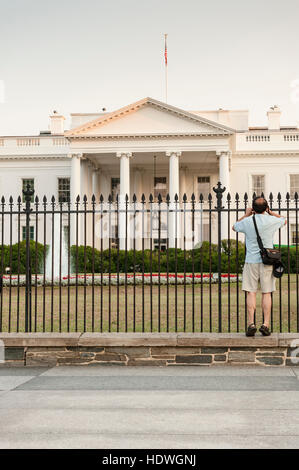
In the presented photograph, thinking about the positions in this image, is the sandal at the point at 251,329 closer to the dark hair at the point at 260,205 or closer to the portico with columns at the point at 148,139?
the dark hair at the point at 260,205

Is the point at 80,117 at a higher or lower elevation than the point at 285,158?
higher

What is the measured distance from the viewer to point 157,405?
4875 mm

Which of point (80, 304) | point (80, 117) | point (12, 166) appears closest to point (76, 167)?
point (80, 117)

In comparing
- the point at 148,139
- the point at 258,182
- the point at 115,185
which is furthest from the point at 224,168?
the point at 115,185

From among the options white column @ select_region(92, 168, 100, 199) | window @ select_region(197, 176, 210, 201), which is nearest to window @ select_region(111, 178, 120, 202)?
white column @ select_region(92, 168, 100, 199)

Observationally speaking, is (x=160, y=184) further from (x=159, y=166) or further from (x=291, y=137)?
(x=291, y=137)

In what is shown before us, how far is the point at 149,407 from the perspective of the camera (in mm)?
4801

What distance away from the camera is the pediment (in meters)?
37.6

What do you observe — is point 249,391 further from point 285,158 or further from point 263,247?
point 285,158

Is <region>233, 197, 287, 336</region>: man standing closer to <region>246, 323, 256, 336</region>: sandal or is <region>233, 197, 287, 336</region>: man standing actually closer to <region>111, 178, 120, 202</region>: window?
<region>246, 323, 256, 336</region>: sandal

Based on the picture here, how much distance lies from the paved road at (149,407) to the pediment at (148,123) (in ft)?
106

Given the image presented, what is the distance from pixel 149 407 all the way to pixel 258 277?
2.58 metres

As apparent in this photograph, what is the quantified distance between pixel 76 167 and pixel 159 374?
3315cm

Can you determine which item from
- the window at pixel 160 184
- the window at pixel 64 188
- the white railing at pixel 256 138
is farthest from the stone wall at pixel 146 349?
the white railing at pixel 256 138
